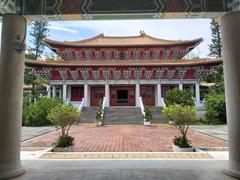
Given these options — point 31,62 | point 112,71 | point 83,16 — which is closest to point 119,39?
point 112,71

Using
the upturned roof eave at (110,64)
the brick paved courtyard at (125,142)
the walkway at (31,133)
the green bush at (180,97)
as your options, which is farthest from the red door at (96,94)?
the brick paved courtyard at (125,142)

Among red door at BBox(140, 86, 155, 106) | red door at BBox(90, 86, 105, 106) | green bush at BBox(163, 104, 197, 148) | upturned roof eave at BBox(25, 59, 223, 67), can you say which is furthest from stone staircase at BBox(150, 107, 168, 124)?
green bush at BBox(163, 104, 197, 148)

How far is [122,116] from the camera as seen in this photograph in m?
22.3

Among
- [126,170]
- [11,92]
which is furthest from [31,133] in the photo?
[126,170]

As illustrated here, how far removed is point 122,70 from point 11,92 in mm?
23394

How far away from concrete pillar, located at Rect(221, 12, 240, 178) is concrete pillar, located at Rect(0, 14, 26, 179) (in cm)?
359

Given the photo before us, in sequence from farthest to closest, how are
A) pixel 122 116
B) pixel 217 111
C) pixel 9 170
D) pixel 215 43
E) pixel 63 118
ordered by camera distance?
pixel 215 43
pixel 122 116
pixel 217 111
pixel 63 118
pixel 9 170

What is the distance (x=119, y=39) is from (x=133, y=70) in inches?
272

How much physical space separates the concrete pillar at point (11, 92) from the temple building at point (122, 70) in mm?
22159

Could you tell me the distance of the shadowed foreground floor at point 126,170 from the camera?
3.89 meters

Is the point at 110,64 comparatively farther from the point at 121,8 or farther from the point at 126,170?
the point at 126,170

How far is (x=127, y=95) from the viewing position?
29.6m

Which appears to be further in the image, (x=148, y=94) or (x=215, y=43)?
(x=215, y=43)

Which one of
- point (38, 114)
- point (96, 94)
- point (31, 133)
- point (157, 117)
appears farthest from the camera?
point (96, 94)
